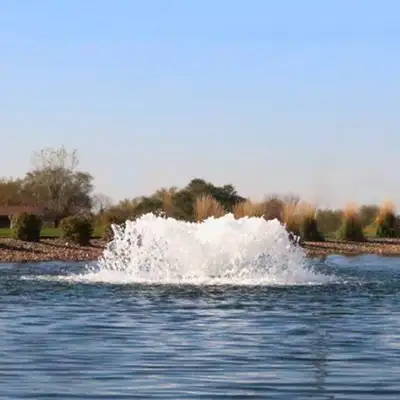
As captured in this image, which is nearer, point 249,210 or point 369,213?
point 249,210

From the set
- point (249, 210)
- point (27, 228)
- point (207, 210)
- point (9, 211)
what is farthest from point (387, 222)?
point (9, 211)

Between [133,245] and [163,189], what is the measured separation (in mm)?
54825

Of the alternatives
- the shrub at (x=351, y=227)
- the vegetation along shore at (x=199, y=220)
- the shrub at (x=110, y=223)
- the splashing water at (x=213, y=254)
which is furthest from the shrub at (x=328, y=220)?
the splashing water at (x=213, y=254)

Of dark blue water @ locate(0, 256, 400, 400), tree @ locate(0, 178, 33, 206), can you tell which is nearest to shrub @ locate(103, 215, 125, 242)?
dark blue water @ locate(0, 256, 400, 400)

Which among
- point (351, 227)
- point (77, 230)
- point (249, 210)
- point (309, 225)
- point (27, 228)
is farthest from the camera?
point (351, 227)

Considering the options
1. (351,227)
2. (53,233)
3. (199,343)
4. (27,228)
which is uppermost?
(351,227)

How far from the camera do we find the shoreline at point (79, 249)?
4737cm

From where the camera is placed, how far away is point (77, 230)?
52469 mm

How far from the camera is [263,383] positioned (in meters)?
13.1

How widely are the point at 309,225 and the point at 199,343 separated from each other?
42.4m

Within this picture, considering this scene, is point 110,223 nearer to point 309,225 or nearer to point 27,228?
point 27,228

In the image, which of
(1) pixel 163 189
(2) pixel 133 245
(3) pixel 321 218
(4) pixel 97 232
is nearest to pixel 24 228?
(4) pixel 97 232

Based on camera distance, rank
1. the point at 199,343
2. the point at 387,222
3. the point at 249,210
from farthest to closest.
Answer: the point at 387,222 → the point at 249,210 → the point at 199,343

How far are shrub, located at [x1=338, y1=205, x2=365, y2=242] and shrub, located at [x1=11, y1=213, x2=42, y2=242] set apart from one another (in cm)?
1636
